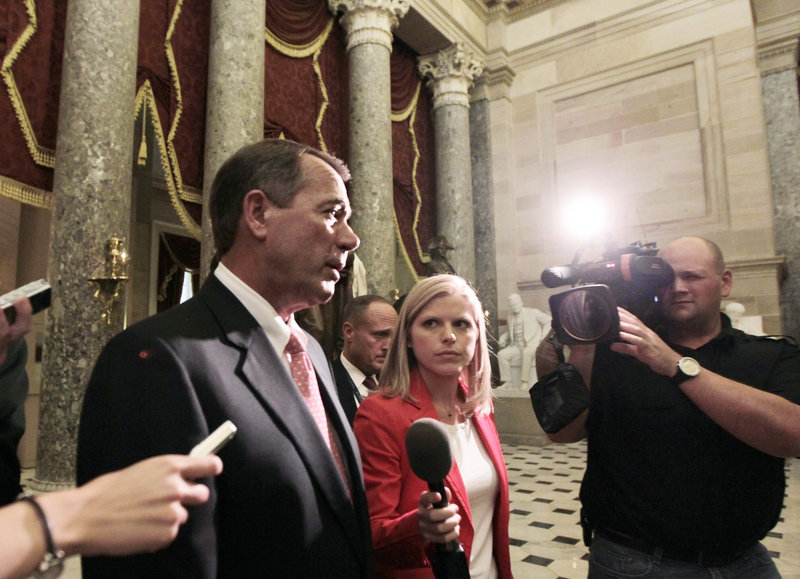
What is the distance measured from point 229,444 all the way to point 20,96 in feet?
17.3

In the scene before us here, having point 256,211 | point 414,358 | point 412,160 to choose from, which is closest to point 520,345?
point 412,160

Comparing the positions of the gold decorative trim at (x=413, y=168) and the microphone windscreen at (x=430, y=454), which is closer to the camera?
the microphone windscreen at (x=430, y=454)

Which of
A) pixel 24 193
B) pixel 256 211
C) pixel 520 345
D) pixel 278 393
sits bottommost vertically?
pixel 520 345

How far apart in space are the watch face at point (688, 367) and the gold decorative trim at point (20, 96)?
17.7 feet

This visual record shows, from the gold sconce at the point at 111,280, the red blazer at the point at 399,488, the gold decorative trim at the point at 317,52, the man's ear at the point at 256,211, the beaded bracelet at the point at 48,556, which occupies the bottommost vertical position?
the red blazer at the point at 399,488

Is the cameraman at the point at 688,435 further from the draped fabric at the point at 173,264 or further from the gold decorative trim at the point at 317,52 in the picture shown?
the draped fabric at the point at 173,264

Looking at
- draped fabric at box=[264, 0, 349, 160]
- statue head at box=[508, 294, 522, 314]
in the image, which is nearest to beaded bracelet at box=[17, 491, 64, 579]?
draped fabric at box=[264, 0, 349, 160]

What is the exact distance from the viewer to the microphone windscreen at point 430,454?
3.72ft

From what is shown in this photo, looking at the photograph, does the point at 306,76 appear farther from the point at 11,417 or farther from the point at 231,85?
the point at 11,417

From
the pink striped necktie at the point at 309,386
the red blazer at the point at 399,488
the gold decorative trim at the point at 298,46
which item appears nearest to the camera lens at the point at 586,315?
the red blazer at the point at 399,488

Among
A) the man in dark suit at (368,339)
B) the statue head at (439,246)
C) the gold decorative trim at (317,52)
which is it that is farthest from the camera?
the statue head at (439,246)

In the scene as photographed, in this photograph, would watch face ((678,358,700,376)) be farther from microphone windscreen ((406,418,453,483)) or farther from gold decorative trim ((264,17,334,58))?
gold decorative trim ((264,17,334,58))

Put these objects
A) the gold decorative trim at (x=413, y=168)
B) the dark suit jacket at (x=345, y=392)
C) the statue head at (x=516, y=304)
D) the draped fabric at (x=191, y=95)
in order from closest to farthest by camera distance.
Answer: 1. the dark suit jacket at (x=345, y=392)
2. the draped fabric at (x=191, y=95)
3. the statue head at (x=516, y=304)
4. the gold decorative trim at (x=413, y=168)

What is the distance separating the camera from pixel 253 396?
3.52 feet
